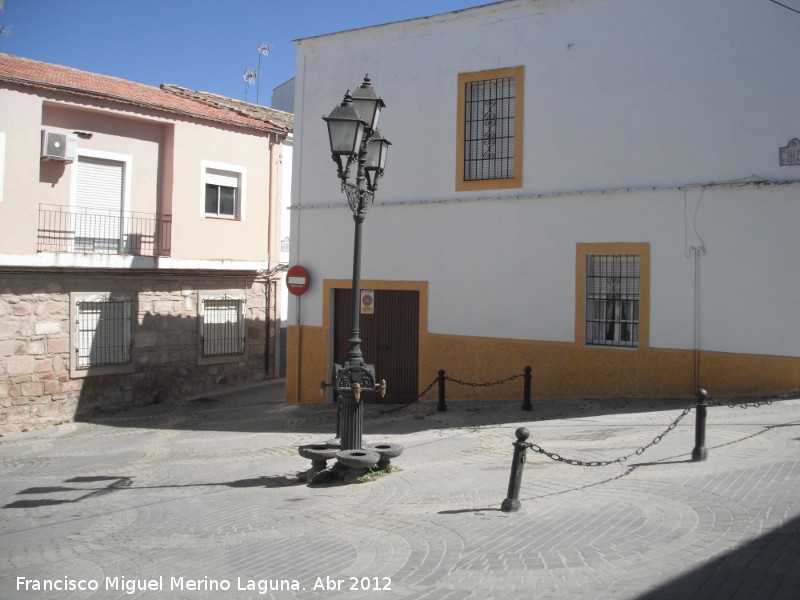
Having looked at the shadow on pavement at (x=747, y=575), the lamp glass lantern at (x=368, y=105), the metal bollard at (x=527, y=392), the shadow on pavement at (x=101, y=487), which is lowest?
the shadow on pavement at (x=101, y=487)

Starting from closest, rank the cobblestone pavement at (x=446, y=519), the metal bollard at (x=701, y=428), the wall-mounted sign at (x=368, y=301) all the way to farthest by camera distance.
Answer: the cobblestone pavement at (x=446, y=519), the metal bollard at (x=701, y=428), the wall-mounted sign at (x=368, y=301)

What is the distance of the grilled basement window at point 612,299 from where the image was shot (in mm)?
12672

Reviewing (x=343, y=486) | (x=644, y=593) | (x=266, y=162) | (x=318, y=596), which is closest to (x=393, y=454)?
(x=343, y=486)

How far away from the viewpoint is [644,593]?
4906 millimetres

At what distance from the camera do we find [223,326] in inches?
761

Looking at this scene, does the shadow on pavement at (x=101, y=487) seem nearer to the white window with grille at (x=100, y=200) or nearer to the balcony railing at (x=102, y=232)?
the balcony railing at (x=102, y=232)

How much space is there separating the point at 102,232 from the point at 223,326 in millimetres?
3827

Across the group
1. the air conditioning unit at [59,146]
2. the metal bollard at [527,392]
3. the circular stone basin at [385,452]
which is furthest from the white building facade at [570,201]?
the circular stone basin at [385,452]

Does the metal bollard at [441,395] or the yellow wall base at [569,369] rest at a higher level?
the yellow wall base at [569,369]

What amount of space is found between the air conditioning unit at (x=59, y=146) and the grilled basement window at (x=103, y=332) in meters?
2.95

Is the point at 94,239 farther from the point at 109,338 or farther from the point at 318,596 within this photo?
the point at 318,596

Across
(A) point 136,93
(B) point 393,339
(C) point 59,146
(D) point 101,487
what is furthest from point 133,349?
(D) point 101,487

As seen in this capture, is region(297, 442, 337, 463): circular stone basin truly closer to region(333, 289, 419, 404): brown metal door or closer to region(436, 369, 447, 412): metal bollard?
region(436, 369, 447, 412): metal bollard

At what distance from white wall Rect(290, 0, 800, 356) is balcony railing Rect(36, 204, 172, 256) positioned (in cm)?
392
